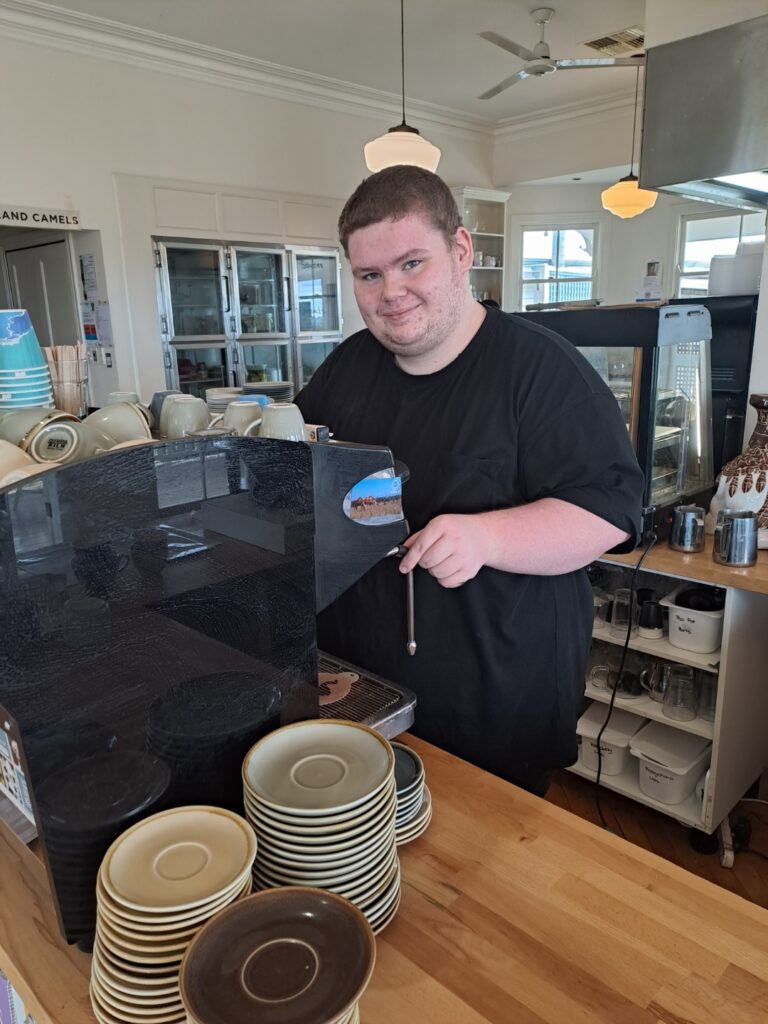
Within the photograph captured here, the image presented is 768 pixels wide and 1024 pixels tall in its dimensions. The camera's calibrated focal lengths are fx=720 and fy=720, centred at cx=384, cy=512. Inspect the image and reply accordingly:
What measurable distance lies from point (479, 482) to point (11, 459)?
2.29 feet

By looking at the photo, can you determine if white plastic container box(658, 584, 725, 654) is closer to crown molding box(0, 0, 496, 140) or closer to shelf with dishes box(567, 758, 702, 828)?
shelf with dishes box(567, 758, 702, 828)

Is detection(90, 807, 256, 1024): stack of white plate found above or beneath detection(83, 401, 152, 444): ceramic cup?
beneath

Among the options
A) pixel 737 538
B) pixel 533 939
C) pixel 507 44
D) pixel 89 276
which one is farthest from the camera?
pixel 89 276

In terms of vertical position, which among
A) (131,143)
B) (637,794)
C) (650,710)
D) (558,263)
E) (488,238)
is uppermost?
(131,143)

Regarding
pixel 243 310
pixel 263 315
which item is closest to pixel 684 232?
pixel 263 315

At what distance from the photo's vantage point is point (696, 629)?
1885 millimetres

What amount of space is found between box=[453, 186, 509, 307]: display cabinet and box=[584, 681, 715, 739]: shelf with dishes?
4.48 meters

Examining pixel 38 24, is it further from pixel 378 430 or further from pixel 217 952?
pixel 217 952

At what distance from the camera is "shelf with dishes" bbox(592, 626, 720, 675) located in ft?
6.11

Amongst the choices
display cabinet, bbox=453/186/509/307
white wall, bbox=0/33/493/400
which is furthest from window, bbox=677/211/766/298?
white wall, bbox=0/33/493/400

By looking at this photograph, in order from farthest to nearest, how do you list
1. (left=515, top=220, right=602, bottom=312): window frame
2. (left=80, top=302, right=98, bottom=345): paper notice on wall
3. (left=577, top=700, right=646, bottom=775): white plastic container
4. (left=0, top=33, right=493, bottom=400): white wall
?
(left=515, top=220, right=602, bottom=312): window frame < (left=80, top=302, right=98, bottom=345): paper notice on wall < (left=0, top=33, right=493, bottom=400): white wall < (left=577, top=700, right=646, bottom=775): white plastic container

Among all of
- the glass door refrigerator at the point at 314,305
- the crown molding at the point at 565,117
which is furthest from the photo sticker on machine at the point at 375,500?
the crown molding at the point at 565,117

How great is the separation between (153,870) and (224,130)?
4.65 m

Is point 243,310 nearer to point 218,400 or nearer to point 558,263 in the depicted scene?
point 558,263
